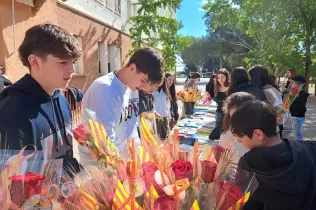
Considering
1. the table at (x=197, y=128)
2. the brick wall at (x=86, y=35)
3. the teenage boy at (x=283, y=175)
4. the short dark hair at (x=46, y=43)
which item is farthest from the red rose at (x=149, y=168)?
the brick wall at (x=86, y=35)

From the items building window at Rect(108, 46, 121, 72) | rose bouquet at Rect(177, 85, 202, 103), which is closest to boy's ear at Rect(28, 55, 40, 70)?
rose bouquet at Rect(177, 85, 202, 103)

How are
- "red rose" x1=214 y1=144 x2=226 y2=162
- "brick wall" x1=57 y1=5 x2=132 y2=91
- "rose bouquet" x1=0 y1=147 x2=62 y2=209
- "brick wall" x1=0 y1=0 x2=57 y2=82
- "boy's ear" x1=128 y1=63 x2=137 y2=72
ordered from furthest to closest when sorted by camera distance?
"brick wall" x1=57 y1=5 x2=132 y2=91 < "brick wall" x1=0 y1=0 x2=57 y2=82 < "boy's ear" x1=128 y1=63 x2=137 y2=72 < "red rose" x1=214 y1=144 x2=226 y2=162 < "rose bouquet" x1=0 y1=147 x2=62 y2=209

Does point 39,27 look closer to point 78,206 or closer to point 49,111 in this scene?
point 49,111

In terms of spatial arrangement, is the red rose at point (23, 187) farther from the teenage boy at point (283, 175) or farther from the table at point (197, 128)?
the table at point (197, 128)

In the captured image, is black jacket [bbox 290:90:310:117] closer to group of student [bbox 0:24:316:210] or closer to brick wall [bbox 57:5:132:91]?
group of student [bbox 0:24:316:210]

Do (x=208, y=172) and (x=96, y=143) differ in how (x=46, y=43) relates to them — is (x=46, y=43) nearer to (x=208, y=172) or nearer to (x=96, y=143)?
(x=96, y=143)

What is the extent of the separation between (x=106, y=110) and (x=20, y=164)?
79 centimetres

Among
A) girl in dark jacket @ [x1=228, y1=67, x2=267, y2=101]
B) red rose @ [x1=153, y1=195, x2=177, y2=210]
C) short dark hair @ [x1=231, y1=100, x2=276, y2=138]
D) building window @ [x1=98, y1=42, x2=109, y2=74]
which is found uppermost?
building window @ [x1=98, y1=42, x2=109, y2=74]

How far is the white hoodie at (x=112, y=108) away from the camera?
1.66 m

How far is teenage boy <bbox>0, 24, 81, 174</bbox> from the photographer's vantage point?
122 cm

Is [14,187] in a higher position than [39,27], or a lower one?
lower

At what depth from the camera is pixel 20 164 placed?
919 mm

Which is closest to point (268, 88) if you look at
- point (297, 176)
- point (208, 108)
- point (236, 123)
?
point (208, 108)

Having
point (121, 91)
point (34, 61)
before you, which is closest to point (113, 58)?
point (121, 91)
